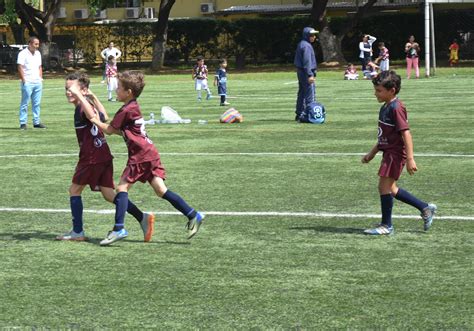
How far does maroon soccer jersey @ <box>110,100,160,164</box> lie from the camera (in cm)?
971

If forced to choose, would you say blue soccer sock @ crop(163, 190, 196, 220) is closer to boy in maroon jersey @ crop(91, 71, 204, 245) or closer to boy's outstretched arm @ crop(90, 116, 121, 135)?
boy in maroon jersey @ crop(91, 71, 204, 245)

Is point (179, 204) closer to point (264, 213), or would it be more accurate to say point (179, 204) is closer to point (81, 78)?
point (81, 78)

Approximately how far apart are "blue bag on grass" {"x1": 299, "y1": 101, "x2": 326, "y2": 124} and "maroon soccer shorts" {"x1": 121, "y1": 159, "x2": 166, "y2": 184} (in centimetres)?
1361

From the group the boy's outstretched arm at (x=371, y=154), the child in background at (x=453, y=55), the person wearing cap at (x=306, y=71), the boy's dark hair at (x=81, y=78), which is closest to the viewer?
the boy's dark hair at (x=81, y=78)

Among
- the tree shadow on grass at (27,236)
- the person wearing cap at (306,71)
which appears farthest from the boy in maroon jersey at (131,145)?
the person wearing cap at (306,71)

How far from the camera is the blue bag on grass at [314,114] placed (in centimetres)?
2322

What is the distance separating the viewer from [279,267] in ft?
28.9

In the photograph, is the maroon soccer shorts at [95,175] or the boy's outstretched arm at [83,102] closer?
the boy's outstretched arm at [83,102]

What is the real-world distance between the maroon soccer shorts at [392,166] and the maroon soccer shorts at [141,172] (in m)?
2.16

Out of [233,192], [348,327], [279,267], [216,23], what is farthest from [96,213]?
[216,23]

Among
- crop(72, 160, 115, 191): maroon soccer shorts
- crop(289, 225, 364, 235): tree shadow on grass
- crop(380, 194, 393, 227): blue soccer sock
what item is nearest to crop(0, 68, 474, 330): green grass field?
crop(289, 225, 364, 235): tree shadow on grass

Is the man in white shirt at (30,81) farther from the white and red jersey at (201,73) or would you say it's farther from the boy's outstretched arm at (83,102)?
the boy's outstretched arm at (83,102)

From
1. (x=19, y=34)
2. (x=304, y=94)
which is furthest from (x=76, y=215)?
(x=19, y=34)

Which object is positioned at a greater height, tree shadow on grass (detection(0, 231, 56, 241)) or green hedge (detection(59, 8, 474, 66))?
green hedge (detection(59, 8, 474, 66))
